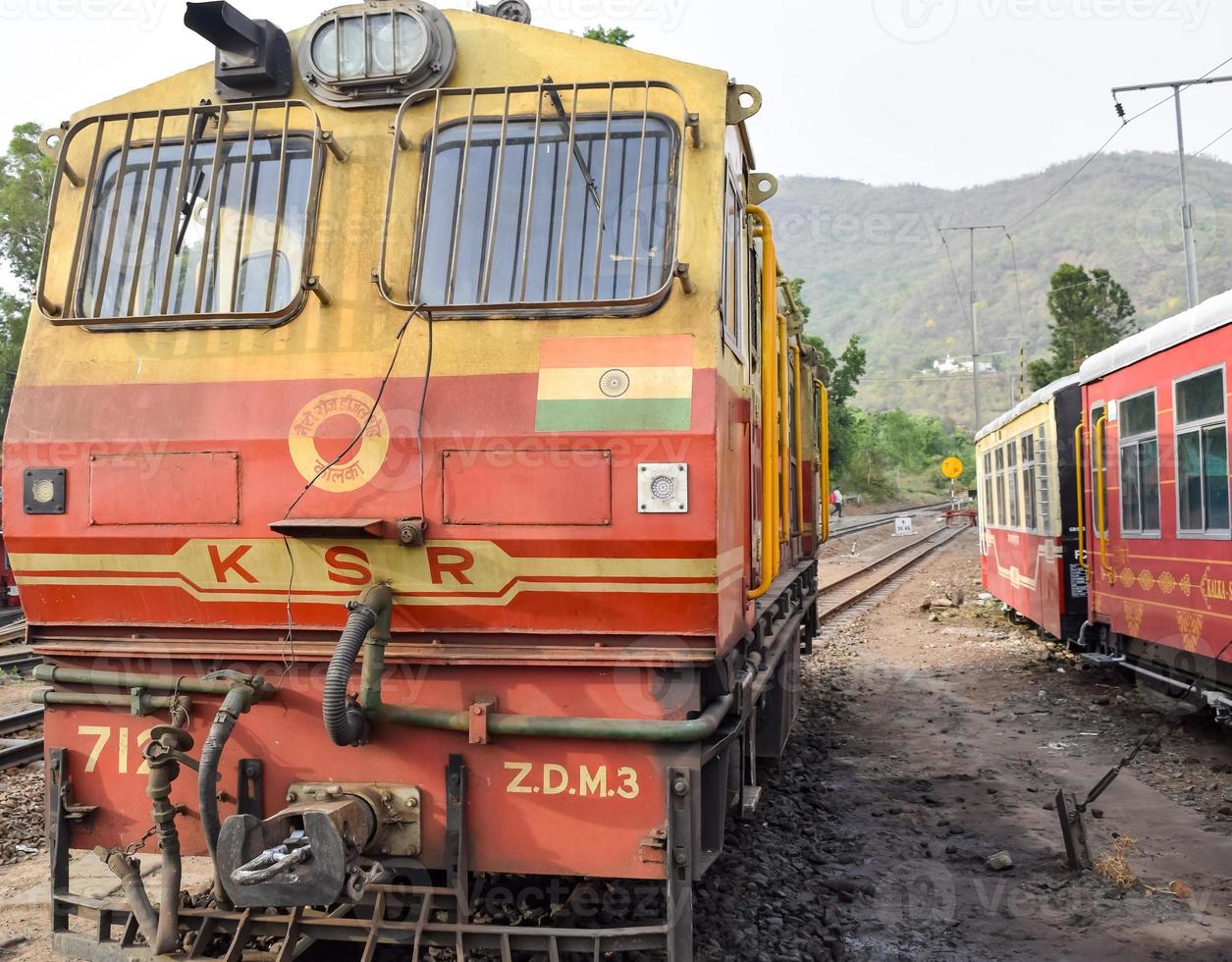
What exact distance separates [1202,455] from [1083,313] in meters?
38.2

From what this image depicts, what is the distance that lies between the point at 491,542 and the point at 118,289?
185cm

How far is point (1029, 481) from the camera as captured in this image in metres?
13.3

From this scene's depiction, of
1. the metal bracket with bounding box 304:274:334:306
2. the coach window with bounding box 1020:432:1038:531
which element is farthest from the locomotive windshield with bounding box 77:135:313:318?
the coach window with bounding box 1020:432:1038:531

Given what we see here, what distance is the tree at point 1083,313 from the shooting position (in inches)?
1672

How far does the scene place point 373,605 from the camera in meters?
3.70

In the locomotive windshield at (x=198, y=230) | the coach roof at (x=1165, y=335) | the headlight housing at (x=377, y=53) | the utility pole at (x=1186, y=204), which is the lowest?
the locomotive windshield at (x=198, y=230)

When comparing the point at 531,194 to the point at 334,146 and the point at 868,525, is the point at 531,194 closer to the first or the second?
the point at 334,146

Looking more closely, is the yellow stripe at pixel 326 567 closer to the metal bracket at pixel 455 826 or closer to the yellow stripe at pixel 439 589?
the yellow stripe at pixel 439 589

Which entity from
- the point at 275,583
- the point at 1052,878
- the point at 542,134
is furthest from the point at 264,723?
the point at 1052,878

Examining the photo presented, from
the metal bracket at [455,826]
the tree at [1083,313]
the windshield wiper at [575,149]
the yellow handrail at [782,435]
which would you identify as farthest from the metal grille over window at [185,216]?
the tree at [1083,313]

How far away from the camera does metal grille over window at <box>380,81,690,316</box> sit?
13.0ft

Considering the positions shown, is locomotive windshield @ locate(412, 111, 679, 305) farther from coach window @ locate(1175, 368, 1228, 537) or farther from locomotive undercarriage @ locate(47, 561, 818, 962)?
coach window @ locate(1175, 368, 1228, 537)

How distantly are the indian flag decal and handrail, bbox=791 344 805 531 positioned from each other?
4486 millimetres

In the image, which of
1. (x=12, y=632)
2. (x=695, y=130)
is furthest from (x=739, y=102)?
(x=12, y=632)
